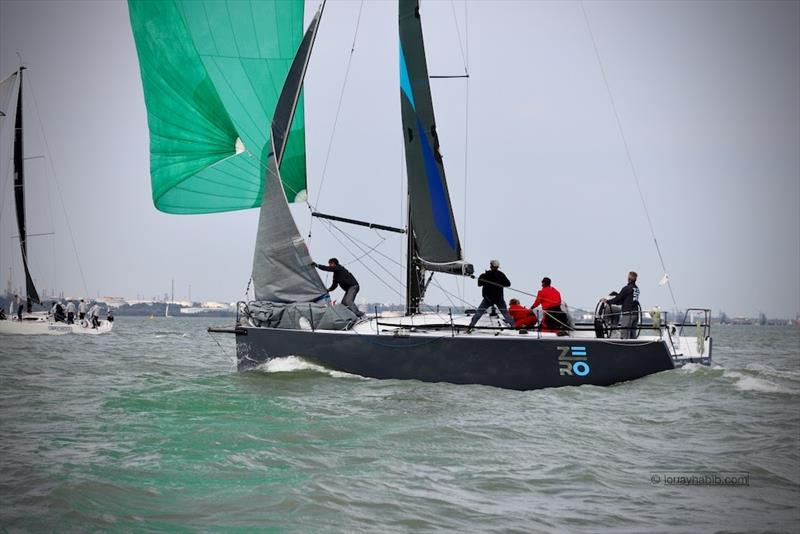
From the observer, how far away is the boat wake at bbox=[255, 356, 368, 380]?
1439cm

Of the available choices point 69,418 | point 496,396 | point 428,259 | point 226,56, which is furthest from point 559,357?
point 226,56

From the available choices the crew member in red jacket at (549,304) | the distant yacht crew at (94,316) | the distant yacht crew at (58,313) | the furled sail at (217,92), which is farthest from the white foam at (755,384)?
the distant yacht crew at (94,316)

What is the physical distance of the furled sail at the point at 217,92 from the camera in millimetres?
17562

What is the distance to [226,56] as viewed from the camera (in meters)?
17.8

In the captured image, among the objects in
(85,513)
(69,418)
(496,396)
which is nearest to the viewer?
(85,513)

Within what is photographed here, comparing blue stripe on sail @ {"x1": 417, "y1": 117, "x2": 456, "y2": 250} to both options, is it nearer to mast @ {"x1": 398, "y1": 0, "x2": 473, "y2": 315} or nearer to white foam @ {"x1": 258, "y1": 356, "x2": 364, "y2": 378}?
mast @ {"x1": 398, "y1": 0, "x2": 473, "y2": 315}

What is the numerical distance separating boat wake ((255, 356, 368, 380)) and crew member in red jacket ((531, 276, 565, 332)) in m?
3.30

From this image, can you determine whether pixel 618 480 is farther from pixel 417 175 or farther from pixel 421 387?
pixel 417 175

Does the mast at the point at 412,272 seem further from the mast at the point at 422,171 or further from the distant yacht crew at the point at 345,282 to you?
the distant yacht crew at the point at 345,282

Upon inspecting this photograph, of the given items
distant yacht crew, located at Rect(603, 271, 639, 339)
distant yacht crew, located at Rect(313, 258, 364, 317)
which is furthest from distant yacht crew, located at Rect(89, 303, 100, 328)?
distant yacht crew, located at Rect(603, 271, 639, 339)

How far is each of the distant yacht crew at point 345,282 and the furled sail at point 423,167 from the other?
1394 millimetres

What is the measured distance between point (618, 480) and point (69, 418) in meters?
6.49

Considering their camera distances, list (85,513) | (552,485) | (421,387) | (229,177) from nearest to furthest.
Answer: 1. (85,513)
2. (552,485)
3. (421,387)
4. (229,177)

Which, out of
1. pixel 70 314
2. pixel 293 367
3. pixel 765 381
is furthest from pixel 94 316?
pixel 765 381
